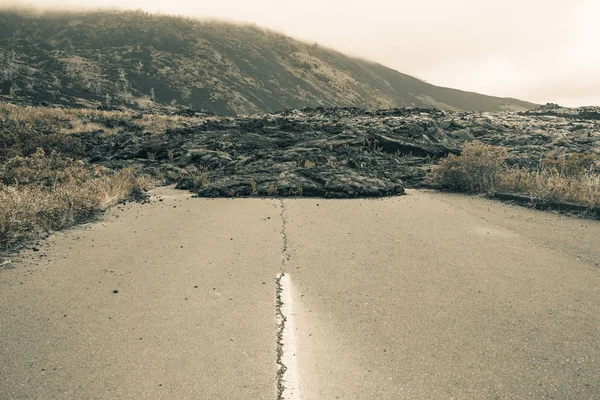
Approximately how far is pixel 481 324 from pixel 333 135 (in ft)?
49.8

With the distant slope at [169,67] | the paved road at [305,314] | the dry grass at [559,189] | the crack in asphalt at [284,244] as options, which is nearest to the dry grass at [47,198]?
the paved road at [305,314]

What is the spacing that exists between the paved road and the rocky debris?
4.75 meters

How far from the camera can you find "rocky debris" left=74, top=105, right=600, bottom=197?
1165 cm

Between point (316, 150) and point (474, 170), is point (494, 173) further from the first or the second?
point (316, 150)

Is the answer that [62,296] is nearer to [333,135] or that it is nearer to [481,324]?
[481,324]

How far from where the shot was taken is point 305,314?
3904 mm

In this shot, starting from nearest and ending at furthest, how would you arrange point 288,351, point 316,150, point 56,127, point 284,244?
point 288,351 → point 284,244 → point 316,150 → point 56,127

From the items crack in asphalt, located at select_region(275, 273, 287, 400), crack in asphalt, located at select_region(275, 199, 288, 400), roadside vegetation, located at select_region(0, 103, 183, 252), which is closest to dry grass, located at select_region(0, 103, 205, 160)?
roadside vegetation, located at select_region(0, 103, 183, 252)

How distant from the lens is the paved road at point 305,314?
2828mm

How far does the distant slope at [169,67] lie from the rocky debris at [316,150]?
31.3 meters

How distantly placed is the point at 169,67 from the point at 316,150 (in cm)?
5996

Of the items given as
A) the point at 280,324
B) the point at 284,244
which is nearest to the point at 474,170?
the point at 284,244

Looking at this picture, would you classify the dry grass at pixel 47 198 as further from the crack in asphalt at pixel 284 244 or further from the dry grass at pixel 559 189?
the dry grass at pixel 559 189

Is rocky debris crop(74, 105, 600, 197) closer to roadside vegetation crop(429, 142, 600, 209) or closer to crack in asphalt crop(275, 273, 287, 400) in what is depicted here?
roadside vegetation crop(429, 142, 600, 209)
